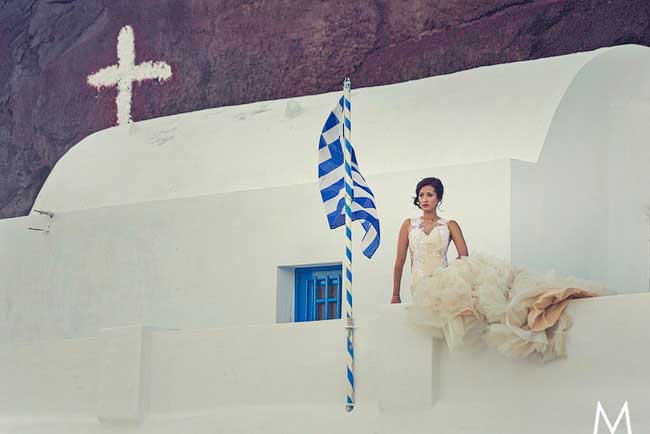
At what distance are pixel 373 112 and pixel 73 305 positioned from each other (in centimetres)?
323

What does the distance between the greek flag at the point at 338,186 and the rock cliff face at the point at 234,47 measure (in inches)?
132

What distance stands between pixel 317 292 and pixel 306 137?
5.30 feet

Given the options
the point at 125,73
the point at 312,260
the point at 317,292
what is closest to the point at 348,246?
the point at 312,260

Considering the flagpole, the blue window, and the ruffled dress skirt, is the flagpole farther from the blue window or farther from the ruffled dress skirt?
the blue window

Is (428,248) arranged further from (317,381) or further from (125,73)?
(125,73)

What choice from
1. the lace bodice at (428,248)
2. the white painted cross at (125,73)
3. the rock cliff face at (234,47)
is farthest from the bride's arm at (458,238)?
the white painted cross at (125,73)

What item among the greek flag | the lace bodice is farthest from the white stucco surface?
the greek flag

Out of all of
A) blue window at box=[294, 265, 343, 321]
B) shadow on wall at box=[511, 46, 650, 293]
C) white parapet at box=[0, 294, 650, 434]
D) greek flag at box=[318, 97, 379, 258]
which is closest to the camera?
white parapet at box=[0, 294, 650, 434]

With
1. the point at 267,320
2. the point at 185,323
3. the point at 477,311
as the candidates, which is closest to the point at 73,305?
the point at 185,323

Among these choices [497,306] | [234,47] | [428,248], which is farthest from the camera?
[234,47]

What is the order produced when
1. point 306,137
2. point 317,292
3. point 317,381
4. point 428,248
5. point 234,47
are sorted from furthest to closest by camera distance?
point 234,47
point 306,137
point 317,292
point 428,248
point 317,381

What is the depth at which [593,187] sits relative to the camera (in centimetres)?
1096

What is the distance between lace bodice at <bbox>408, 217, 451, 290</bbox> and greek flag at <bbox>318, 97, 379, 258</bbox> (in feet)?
0.94

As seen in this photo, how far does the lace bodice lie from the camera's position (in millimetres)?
9750
